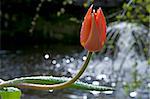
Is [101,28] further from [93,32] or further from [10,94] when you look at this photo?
[10,94]

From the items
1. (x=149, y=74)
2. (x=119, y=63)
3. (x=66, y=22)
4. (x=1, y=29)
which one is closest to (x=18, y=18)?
(x=1, y=29)

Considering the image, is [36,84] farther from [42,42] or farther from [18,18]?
[18,18]

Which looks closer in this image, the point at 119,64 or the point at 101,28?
the point at 101,28

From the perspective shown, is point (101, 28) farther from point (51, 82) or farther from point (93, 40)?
point (51, 82)

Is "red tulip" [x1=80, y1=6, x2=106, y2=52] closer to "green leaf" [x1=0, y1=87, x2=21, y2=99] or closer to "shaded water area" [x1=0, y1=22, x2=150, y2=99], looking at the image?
"green leaf" [x1=0, y1=87, x2=21, y2=99]

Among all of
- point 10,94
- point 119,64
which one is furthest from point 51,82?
point 119,64

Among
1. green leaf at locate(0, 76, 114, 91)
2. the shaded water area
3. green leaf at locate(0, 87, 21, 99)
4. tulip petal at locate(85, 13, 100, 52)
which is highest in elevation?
the shaded water area

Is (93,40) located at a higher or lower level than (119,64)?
lower

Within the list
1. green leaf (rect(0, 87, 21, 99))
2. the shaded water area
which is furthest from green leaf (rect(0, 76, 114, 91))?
the shaded water area
